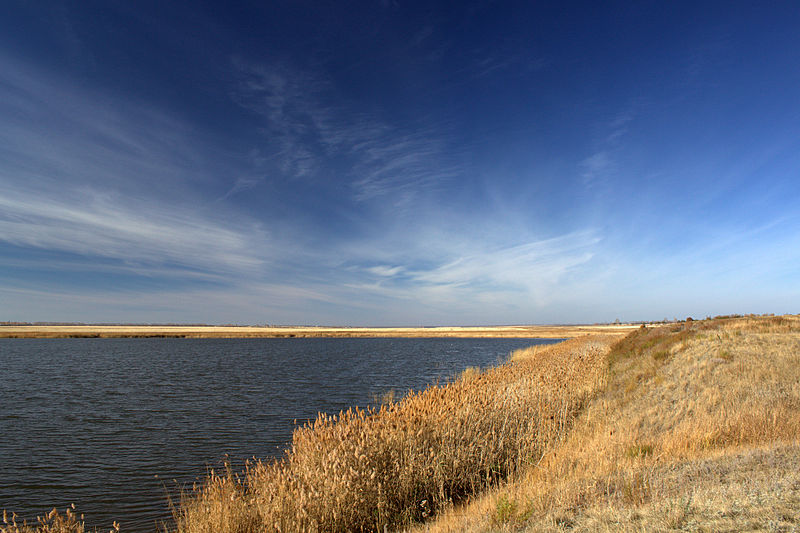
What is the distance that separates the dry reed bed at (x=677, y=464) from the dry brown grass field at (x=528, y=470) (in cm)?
3

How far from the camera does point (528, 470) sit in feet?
28.0

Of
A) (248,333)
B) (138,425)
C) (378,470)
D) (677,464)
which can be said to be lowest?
(138,425)

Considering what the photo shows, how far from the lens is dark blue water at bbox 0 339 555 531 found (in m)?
10.4

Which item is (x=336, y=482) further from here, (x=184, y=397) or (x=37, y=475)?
(x=184, y=397)

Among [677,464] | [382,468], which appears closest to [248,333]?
[382,468]

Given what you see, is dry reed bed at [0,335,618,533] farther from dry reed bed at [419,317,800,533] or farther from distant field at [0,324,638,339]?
distant field at [0,324,638,339]

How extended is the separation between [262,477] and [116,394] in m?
21.1

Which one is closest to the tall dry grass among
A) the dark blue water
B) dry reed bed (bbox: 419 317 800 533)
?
dry reed bed (bbox: 419 317 800 533)

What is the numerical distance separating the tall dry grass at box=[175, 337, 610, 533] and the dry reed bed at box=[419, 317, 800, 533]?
912 mm

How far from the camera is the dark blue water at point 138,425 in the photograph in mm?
10383

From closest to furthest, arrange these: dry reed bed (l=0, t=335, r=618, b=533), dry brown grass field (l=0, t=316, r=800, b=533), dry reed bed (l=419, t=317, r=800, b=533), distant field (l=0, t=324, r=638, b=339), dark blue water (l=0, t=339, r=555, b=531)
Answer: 1. dry reed bed (l=419, t=317, r=800, b=533)
2. dry brown grass field (l=0, t=316, r=800, b=533)
3. dry reed bed (l=0, t=335, r=618, b=533)
4. dark blue water (l=0, t=339, r=555, b=531)
5. distant field (l=0, t=324, r=638, b=339)

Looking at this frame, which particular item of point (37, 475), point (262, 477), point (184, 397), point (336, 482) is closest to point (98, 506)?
point (37, 475)

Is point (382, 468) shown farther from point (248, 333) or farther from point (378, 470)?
point (248, 333)

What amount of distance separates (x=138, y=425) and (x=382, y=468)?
1405 cm
